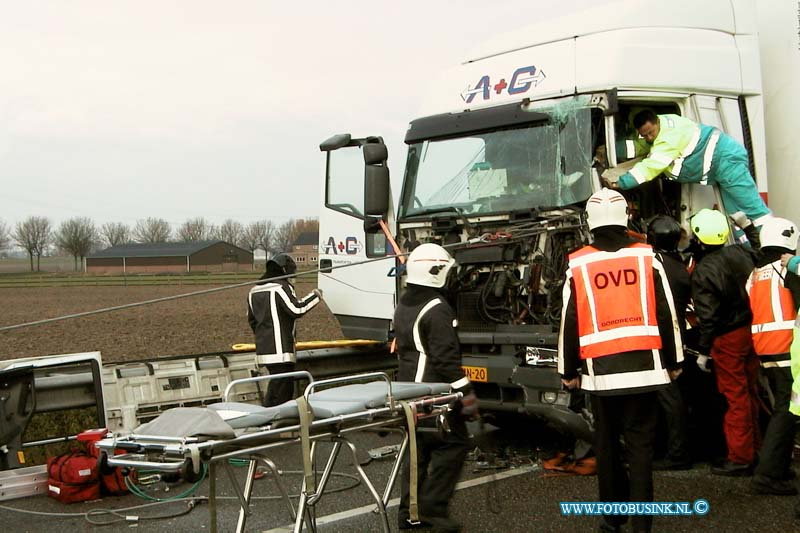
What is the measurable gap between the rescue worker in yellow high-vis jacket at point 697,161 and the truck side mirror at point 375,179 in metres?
2.19

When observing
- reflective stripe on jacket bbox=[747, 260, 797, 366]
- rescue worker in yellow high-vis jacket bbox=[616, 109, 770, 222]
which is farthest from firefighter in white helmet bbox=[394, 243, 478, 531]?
reflective stripe on jacket bbox=[747, 260, 797, 366]

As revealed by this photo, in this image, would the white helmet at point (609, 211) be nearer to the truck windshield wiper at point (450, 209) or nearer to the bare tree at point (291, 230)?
the truck windshield wiper at point (450, 209)

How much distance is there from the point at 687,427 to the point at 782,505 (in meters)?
1.13

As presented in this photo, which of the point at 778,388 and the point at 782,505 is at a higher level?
the point at 778,388

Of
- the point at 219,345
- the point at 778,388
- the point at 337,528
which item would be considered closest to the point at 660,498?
the point at 778,388

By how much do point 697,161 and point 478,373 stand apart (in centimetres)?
244

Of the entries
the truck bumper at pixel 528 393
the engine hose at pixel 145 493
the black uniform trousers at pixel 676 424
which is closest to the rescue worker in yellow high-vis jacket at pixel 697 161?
the black uniform trousers at pixel 676 424

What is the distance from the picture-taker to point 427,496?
5258 mm

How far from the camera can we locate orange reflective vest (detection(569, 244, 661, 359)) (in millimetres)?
4750

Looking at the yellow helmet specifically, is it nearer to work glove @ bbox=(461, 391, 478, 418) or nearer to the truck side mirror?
work glove @ bbox=(461, 391, 478, 418)

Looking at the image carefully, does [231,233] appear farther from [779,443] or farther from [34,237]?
[779,443]

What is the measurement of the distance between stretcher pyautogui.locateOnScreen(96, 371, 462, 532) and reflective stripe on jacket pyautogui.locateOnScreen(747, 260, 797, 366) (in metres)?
2.59

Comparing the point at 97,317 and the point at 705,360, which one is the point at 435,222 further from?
the point at 97,317

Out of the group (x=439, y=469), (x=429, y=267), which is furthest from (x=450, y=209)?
(x=439, y=469)
